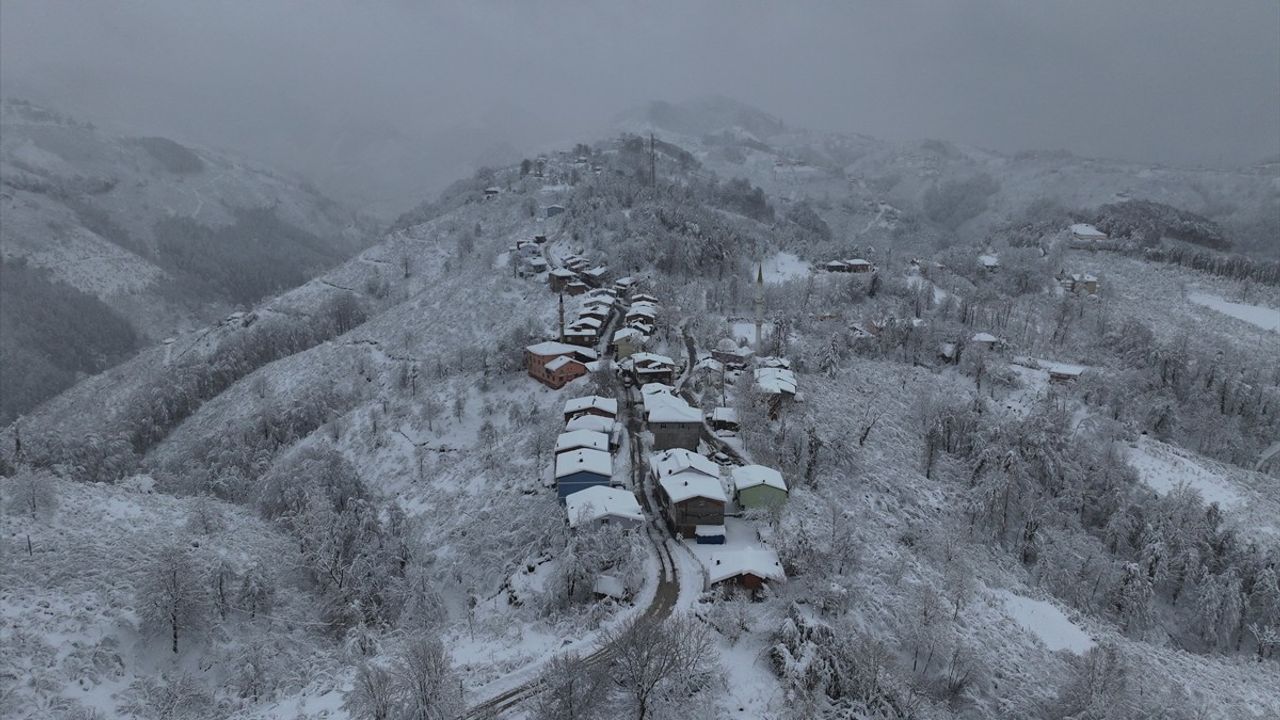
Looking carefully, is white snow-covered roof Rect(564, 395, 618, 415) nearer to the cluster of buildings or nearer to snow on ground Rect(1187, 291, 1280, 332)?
the cluster of buildings

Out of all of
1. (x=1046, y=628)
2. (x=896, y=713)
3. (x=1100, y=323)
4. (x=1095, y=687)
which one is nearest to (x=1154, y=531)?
(x=1046, y=628)

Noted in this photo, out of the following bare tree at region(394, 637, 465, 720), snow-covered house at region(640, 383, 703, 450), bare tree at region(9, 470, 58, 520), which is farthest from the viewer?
snow-covered house at region(640, 383, 703, 450)

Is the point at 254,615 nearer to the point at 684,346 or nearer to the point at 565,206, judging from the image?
the point at 684,346

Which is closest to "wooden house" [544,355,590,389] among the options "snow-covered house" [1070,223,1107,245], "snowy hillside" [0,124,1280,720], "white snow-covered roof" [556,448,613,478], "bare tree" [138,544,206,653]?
"snowy hillside" [0,124,1280,720]

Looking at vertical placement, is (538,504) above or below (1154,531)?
above

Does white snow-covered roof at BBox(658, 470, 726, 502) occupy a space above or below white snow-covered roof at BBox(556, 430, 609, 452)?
above

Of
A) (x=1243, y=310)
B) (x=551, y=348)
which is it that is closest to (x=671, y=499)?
(x=551, y=348)
